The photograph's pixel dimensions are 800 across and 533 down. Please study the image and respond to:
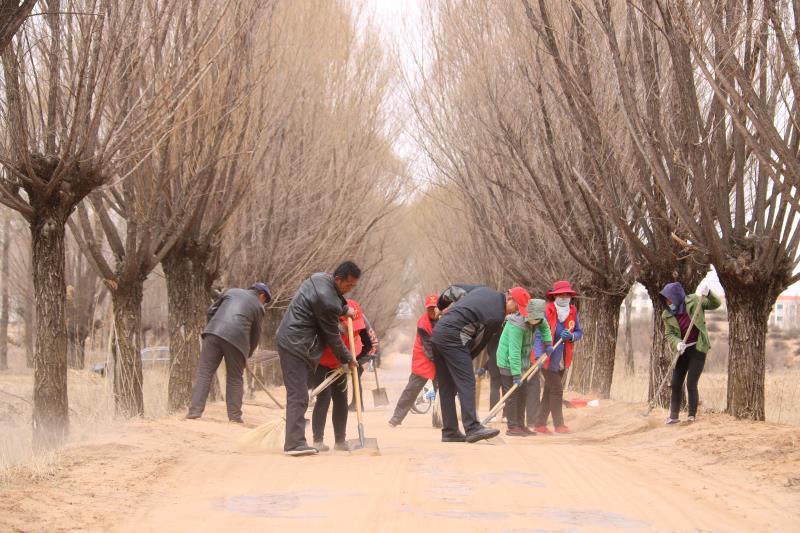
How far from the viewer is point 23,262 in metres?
33.5

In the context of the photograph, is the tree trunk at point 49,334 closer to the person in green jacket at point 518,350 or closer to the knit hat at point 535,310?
the person in green jacket at point 518,350

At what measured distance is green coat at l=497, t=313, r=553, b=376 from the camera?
12.1m

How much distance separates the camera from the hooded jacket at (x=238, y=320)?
40.1 ft

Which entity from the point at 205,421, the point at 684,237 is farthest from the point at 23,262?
the point at 684,237

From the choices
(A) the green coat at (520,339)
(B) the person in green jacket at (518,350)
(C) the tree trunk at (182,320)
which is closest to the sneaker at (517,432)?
(B) the person in green jacket at (518,350)

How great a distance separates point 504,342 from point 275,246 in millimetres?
8991

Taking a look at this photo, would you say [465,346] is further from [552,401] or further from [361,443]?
[552,401]

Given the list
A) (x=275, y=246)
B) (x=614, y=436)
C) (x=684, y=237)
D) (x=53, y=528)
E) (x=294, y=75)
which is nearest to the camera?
(x=53, y=528)

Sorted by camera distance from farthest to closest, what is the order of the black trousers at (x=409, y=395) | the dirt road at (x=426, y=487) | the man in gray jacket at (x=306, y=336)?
the black trousers at (x=409, y=395) → the man in gray jacket at (x=306, y=336) → the dirt road at (x=426, y=487)

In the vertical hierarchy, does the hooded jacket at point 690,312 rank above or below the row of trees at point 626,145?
below

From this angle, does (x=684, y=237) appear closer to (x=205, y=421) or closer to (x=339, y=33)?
(x=205, y=421)

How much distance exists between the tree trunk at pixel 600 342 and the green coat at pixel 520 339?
584 centimetres

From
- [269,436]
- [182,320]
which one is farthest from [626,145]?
[269,436]

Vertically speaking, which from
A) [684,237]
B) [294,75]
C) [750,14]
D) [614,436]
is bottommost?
[614,436]
